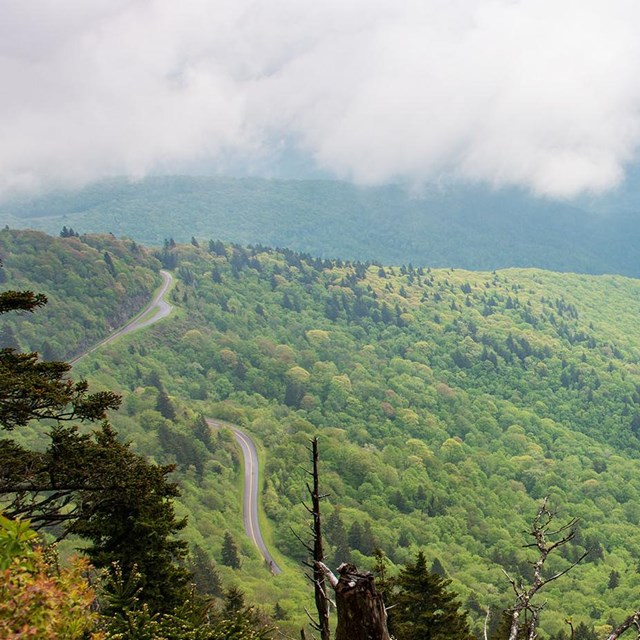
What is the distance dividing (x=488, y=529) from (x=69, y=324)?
449 feet

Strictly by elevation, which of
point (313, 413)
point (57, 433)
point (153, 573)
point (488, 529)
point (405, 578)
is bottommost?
point (488, 529)

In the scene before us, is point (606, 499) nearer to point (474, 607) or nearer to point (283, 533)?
point (474, 607)

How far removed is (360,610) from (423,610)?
27478mm

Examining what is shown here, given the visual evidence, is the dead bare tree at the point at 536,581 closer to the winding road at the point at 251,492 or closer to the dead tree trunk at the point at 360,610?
the dead tree trunk at the point at 360,610

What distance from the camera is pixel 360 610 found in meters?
7.81

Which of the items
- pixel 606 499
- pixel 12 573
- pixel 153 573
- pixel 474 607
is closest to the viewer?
pixel 12 573

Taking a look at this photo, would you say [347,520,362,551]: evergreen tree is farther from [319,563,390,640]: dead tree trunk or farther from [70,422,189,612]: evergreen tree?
[319,563,390,640]: dead tree trunk

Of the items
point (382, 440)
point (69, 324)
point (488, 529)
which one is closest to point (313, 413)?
point (382, 440)

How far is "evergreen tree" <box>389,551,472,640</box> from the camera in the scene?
1237 inches

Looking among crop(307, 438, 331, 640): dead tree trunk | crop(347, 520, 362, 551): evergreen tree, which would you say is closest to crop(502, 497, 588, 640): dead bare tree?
crop(307, 438, 331, 640): dead tree trunk

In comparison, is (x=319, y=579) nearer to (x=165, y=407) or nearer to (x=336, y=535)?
(x=336, y=535)

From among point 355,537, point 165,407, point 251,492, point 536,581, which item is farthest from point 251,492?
point 536,581

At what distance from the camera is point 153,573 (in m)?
25.7

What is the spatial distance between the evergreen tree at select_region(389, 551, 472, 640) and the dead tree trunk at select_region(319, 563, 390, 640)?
25420mm
